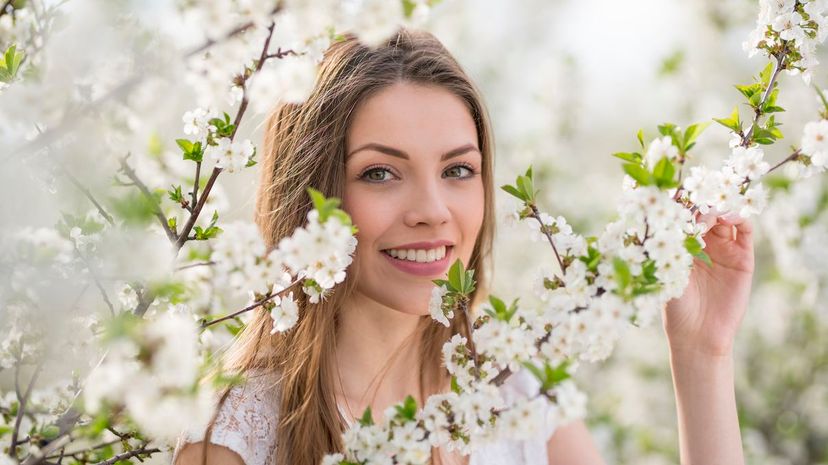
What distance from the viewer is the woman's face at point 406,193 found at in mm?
1514

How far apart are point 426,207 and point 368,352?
0.46 m

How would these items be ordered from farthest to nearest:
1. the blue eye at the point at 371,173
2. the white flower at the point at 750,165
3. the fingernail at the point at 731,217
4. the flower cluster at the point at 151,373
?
the blue eye at the point at 371,173 < the fingernail at the point at 731,217 < the white flower at the point at 750,165 < the flower cluster at the point at 151,373

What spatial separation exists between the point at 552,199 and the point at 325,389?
2.76 m

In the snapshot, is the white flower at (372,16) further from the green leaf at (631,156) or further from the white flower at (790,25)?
the white flower at (790,25)

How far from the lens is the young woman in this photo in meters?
1.54

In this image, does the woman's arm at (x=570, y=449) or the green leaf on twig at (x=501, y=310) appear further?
the woman's arm at (x=570, y=449)

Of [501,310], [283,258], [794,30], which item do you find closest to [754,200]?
[794,30]

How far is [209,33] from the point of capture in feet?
2.80

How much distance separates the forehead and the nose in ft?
0.25

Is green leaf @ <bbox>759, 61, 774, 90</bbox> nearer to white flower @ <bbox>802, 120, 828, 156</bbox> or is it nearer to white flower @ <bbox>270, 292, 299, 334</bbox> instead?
white flower @ <bbox>802, 120, 828, 156</bbox>

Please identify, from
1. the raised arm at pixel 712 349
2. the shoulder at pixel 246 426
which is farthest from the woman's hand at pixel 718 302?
the shoulder at pixel 246 426

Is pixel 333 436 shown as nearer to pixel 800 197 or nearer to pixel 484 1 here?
pixel 800 197

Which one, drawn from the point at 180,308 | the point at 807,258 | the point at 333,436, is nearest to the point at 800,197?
the point at 807,258

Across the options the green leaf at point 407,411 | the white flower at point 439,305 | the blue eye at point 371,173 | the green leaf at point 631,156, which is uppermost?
the blue eye at point 371,173
